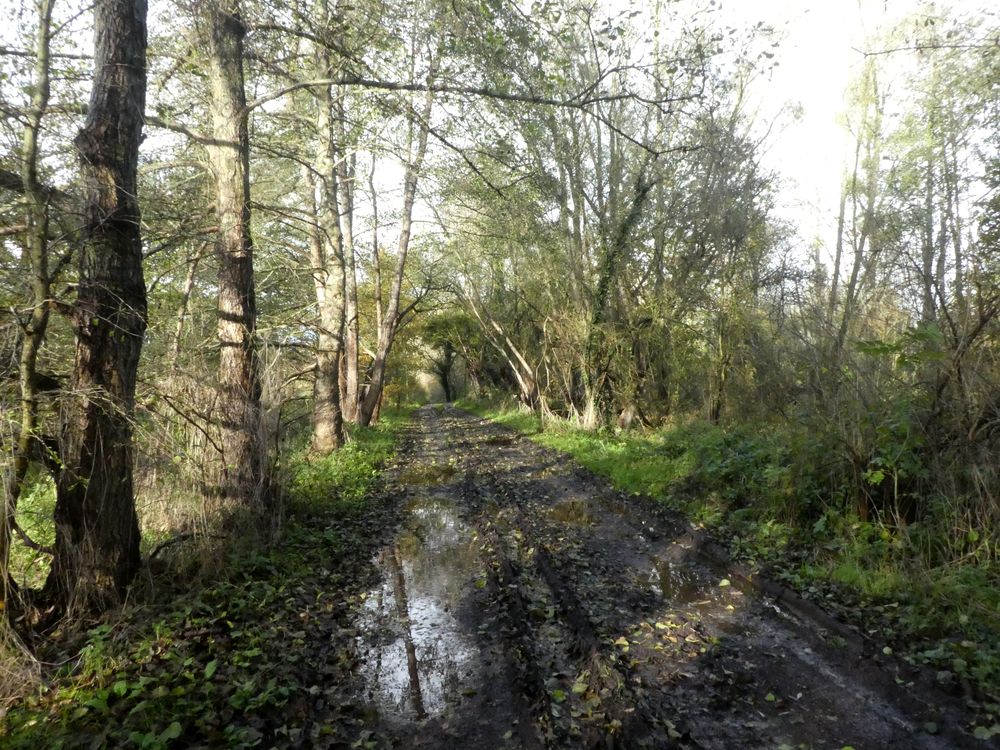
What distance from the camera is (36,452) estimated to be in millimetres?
4480

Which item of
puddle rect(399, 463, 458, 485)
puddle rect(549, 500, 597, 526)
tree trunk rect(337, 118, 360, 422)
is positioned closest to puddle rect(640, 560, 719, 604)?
puddle rect(549, 500, 597, 526)

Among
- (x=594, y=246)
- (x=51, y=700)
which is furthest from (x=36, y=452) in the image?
(x=594, y=246)

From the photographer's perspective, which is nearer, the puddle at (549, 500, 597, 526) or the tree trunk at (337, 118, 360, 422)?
the puddle at (549, 500, 597, 526)

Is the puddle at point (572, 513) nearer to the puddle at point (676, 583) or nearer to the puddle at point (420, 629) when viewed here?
the puddle at point (420, 629)

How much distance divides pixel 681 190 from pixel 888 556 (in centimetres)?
1197

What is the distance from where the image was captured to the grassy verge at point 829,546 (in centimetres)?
459

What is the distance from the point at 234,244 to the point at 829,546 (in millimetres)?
8036

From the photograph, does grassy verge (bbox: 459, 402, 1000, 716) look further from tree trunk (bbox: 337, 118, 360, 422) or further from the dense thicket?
tree trunk (bbox: 337, 118, 360, 422)

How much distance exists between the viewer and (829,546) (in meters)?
6.59

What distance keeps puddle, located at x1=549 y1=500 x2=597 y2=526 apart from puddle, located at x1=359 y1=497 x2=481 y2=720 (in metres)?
1.67

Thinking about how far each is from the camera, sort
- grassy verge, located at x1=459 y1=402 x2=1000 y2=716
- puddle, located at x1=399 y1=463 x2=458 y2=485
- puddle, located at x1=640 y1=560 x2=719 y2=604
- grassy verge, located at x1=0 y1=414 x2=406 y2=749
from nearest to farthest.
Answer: grassy verge, located at x1=0 y1=414 x2=406 y2=749, grassy verge, located at x1=459 y1=402 x2=1000 y2=716, puddle, located at x1=640 y1=560 x2=719 y2=604, puddle, located at x1=399 y1=463 x2=458 y2=485

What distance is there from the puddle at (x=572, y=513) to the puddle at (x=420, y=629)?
Answer: 1.67 m

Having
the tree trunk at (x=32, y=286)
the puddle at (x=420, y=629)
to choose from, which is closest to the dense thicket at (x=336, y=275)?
the tree trunk at (x=32, y=286)

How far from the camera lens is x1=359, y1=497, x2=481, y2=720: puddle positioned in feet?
14.4
